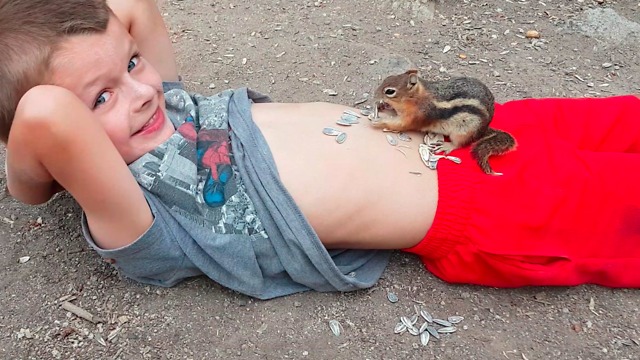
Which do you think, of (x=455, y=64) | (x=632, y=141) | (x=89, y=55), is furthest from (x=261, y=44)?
(x=632, y=141)

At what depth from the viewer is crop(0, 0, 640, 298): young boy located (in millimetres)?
1921

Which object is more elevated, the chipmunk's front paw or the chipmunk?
the chipmunk

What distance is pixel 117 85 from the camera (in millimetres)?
1938

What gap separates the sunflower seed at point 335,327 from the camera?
2.09 m

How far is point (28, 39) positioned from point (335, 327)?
1281 mm

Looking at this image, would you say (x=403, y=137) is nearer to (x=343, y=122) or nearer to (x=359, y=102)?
(x=343, y=122)

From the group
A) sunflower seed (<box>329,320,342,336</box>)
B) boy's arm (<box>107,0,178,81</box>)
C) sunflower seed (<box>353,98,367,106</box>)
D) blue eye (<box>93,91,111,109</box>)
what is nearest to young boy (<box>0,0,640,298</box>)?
blue eye (<box>93,91,111,109</box>)

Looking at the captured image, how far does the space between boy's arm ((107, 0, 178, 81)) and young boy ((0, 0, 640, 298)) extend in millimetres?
406

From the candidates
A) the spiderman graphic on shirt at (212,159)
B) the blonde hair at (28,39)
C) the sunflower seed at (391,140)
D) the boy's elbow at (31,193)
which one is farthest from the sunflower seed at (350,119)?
the boy's elbow at (31,193)

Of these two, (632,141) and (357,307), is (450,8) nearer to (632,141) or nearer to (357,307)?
(632,141)

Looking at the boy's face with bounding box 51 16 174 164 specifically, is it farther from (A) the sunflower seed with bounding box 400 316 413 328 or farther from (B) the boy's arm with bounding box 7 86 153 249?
(A) the sunflower seed with bounding box 400 316 413 328

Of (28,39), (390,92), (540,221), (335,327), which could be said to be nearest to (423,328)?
(335,327)

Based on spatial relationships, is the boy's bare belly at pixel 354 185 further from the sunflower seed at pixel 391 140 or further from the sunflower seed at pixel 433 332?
the sunflower seed at pixel 433 332

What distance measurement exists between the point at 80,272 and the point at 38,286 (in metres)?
0.14
